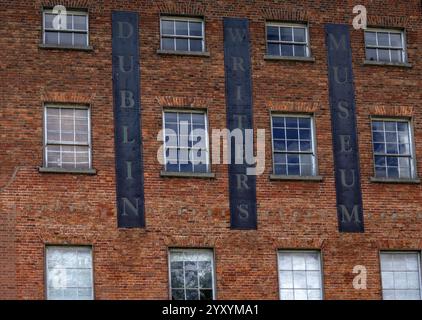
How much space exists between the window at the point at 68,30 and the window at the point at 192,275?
6085 mm

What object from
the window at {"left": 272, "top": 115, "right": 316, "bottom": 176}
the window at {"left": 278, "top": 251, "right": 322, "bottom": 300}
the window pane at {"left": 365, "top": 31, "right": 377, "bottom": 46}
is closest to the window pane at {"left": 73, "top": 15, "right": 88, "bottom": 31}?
the window at {"left": 272, "top": 115, "right": 316, "bottom": 176}

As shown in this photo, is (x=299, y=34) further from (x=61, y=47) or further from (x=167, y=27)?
(x=61, y=47)

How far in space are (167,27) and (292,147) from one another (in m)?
4.61

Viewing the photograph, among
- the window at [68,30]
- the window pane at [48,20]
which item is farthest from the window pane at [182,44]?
the window pane at [48,20]

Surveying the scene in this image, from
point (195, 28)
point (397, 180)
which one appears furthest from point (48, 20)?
point (397, 180)

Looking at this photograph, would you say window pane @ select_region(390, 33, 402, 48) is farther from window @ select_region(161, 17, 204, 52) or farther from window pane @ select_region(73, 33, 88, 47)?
window pane @ select_region(73, 33, 88, 47)

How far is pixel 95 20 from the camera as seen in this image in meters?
34.6

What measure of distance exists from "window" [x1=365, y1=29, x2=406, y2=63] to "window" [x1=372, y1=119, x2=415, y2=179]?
1.86 m

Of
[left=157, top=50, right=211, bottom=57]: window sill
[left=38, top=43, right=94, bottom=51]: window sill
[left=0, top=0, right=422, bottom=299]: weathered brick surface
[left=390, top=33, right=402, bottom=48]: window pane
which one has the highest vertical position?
[left=390, top=33, right=402, bottom=48]: window pane

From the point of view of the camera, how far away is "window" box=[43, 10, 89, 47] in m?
34.4

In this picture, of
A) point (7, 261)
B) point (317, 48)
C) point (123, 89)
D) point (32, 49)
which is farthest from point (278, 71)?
point (7, 261)

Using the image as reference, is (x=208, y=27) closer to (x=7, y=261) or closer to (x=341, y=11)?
(x=341, y=11)

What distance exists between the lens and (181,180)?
111ft

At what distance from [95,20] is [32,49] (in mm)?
1859
